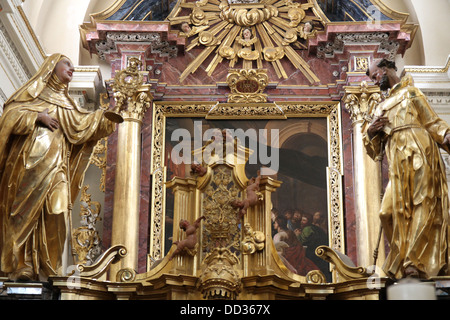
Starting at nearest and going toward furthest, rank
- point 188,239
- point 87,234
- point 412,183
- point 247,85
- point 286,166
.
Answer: point 412,183 < point 188,239 < point 87,234 < point 286,166 < point 247,85

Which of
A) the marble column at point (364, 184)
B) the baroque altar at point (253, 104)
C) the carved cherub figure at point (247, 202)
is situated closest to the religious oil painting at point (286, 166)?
the baroque altar at point (253, 104)

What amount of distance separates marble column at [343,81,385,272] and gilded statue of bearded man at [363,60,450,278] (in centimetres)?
173

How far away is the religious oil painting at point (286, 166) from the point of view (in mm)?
9062

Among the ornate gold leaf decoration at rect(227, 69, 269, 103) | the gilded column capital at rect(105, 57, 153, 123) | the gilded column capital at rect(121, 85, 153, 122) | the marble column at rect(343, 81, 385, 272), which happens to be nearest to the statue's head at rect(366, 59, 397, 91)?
the marble column at rect(343, 81, 385, 272)

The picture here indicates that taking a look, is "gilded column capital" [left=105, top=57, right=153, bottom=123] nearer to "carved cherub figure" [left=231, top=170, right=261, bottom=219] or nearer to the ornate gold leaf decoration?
the ornate gold leaf decoration

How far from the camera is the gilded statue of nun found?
661 centimetres

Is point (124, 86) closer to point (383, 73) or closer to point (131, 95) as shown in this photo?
point (131, 95)

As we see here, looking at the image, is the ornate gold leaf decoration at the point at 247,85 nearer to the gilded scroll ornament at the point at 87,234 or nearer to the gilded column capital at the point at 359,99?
the gilded column capital at the point at 359,99

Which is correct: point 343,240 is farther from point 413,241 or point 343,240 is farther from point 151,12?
point 151,12

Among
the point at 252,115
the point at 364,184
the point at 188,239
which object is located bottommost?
the point at 188,239

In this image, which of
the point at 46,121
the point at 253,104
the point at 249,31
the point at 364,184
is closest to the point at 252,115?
the point at 253,104

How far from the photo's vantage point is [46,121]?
22.4 feet

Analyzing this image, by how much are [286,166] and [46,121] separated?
346 centimetres
